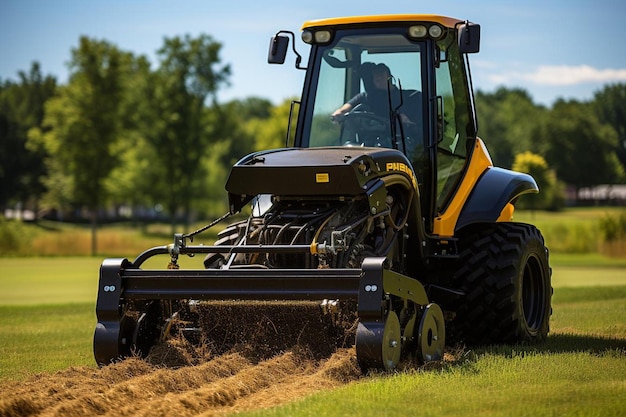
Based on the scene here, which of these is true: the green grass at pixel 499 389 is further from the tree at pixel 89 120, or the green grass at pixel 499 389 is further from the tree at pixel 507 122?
the tree at pixel 89 120

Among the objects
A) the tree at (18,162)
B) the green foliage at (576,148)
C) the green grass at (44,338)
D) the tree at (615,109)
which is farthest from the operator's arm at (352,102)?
the tree at (18,162)

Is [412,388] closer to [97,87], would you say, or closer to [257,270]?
[257,270]

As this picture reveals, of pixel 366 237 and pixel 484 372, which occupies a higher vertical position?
pixel 366 237

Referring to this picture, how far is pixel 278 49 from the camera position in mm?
9375

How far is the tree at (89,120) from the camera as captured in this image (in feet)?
147

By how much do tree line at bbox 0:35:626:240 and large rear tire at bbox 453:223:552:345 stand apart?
18.9 m

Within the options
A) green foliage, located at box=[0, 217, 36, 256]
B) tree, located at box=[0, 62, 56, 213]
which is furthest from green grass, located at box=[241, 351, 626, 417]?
tree, located at box=[0, 62, 56, 213]

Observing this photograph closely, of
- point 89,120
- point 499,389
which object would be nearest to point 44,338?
point 499,389

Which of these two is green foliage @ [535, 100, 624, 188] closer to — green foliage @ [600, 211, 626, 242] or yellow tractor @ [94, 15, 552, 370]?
green foliage @ [600, 211, 626, 242]

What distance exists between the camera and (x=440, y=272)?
9188mm

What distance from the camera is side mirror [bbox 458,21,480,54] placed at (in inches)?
338

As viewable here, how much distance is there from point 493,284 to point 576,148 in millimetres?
36020

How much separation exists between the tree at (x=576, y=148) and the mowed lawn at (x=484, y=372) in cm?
1712

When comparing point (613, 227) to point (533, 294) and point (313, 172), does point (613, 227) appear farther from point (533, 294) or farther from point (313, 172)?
point (313, 172)
